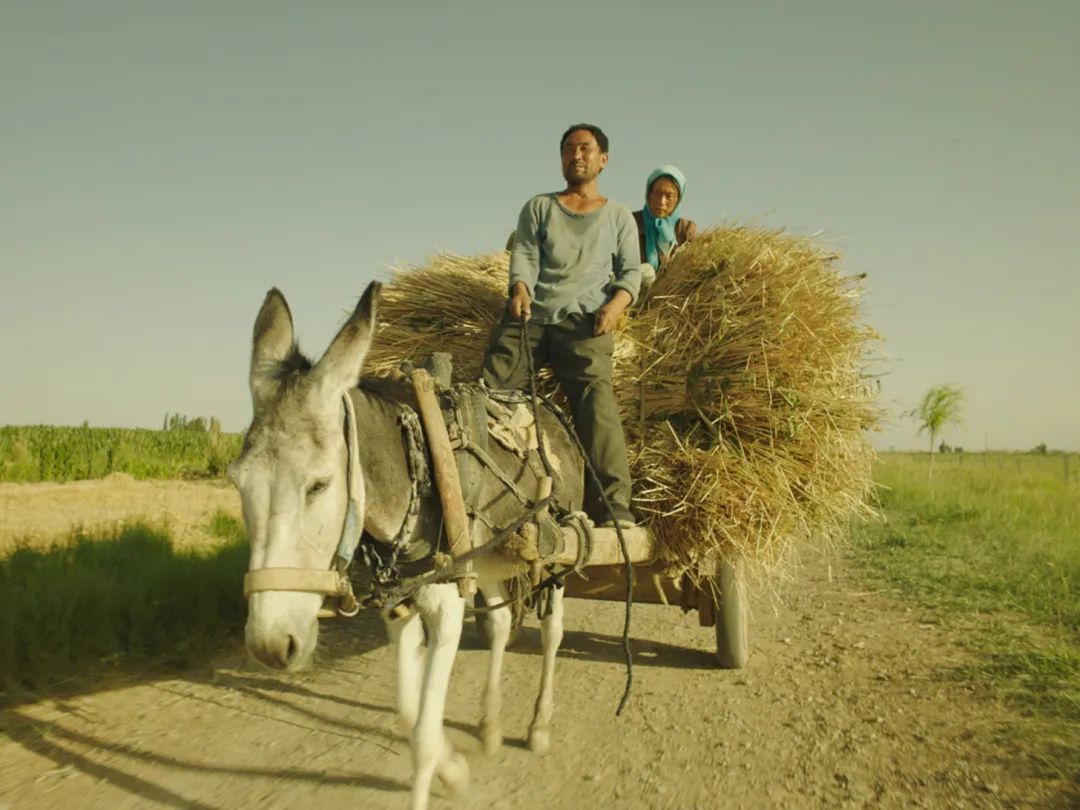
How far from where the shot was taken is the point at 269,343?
8.09 feet

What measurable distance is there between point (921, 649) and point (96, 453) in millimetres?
15616

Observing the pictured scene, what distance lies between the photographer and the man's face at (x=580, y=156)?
399 centimetres

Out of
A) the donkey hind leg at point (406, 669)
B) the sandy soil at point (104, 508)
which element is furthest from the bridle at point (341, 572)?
the sandy soil at point (104, 508)

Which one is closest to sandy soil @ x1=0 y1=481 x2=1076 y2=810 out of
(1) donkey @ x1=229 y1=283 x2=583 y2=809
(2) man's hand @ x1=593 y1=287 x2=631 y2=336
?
(1) donkey @ x1=229 y1=283 x2=583 y2=809

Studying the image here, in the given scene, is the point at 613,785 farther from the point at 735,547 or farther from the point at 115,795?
the point at 115,795

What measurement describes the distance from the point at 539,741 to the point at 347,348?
2.34m

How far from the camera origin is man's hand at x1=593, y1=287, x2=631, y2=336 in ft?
12.0

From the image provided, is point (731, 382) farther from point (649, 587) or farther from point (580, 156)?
point (580, 156)

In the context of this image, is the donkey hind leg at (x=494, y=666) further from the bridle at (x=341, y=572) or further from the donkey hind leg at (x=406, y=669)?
the bridle at (x=341, y=572)

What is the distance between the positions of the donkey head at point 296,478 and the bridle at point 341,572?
0.04 feet

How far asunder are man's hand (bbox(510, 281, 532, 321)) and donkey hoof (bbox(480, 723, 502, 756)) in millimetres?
2003

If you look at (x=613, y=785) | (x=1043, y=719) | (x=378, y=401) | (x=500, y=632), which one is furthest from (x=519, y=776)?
(x=1043, y=719)

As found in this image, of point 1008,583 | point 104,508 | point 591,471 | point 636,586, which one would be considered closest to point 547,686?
point 636,586

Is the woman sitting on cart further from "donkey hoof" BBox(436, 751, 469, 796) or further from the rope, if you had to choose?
"donkey hoof" BBox(436, 751, 469, 796)
